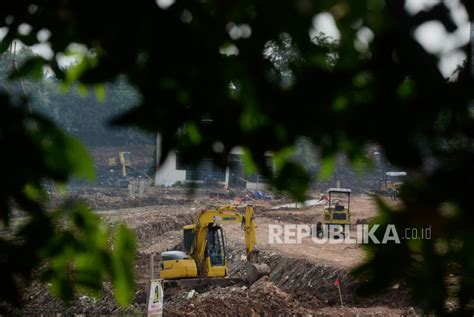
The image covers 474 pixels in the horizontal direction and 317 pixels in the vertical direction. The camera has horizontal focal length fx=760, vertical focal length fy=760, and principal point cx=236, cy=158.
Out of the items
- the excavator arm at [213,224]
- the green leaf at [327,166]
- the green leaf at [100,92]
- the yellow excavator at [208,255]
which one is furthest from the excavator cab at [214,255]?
the green leaf at [327,166]

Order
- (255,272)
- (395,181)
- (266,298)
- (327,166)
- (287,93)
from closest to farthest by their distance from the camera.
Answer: (287,93) → (327,166) → (266,298) → (255,272) → (395,181)

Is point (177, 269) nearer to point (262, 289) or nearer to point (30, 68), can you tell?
point (262, 289)

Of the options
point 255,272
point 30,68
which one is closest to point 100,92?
point 30,68

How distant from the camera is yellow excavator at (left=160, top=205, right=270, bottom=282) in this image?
1905cm

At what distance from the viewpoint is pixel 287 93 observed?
206 cm

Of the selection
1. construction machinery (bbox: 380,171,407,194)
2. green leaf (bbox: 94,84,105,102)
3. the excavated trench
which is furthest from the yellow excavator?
green leaf (bbox: 94,84,105,102)

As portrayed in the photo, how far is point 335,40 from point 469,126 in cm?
55

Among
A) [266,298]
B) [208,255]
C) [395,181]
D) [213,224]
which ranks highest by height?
[395,181]

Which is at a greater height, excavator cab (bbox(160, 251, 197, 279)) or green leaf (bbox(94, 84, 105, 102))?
green leaf (bbox(94, 84, 105, 102))

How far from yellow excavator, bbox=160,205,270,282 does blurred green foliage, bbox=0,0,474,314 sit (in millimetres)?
16999

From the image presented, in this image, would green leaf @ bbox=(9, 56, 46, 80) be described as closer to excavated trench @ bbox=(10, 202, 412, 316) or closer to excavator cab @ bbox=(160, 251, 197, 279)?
excavated trench @ bbox=(10, 202, 412, 316)

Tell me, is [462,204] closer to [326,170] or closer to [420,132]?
[420,132]

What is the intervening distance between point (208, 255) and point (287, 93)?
1779 centimetres

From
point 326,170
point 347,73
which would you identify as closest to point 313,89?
point 347,73
